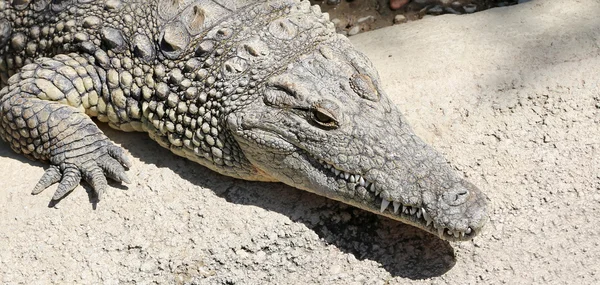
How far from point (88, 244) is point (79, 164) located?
0.57m

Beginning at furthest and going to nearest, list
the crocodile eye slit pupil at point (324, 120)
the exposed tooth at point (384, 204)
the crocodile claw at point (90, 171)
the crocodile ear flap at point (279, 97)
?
1. the crocodile claw at point (90, 171)
2. the crocodile ear flap at point (279, 97)
3. the crocodile eye slit pupil at point (324, 120)
4. the exposed tooth at point (384, 204)

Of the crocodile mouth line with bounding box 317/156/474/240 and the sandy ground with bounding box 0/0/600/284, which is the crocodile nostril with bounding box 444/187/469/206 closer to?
the crocodile mouth line with bounding box 317/156/474/240

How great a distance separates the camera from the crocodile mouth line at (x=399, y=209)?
3.38m

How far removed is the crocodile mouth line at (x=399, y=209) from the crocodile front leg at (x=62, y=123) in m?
1.30

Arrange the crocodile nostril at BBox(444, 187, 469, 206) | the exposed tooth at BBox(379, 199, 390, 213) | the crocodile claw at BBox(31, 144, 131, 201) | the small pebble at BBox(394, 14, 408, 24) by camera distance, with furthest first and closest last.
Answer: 1. the small pebble at BBox(394, 14, 408, 24)
2. the crocodile claw at BBox(31, 144, 131, 201)
3. the exposed tooth at BBox(379, 199, 390, 213)
4. the crocodile nostril at BBox(444, 187, 469, 206)

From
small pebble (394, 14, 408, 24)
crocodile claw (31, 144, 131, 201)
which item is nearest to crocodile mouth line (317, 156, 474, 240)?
crocodile claw (31, 144, 131, 201)

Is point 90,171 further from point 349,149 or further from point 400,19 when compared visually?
point 400,19

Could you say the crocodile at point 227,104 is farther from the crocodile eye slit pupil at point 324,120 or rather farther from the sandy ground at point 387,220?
the sandy ground at point 387,220

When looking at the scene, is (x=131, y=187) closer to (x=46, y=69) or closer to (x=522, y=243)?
(x=46, y=69)

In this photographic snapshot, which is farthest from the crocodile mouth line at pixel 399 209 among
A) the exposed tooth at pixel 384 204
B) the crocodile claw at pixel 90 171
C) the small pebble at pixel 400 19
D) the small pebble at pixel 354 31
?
the small pebble at pixel 400 19

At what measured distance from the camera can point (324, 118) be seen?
12.0ft

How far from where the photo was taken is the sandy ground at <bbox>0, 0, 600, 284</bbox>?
3652 mm

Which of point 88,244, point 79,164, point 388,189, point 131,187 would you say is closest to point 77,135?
point 79,164

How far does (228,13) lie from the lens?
4191 mm
